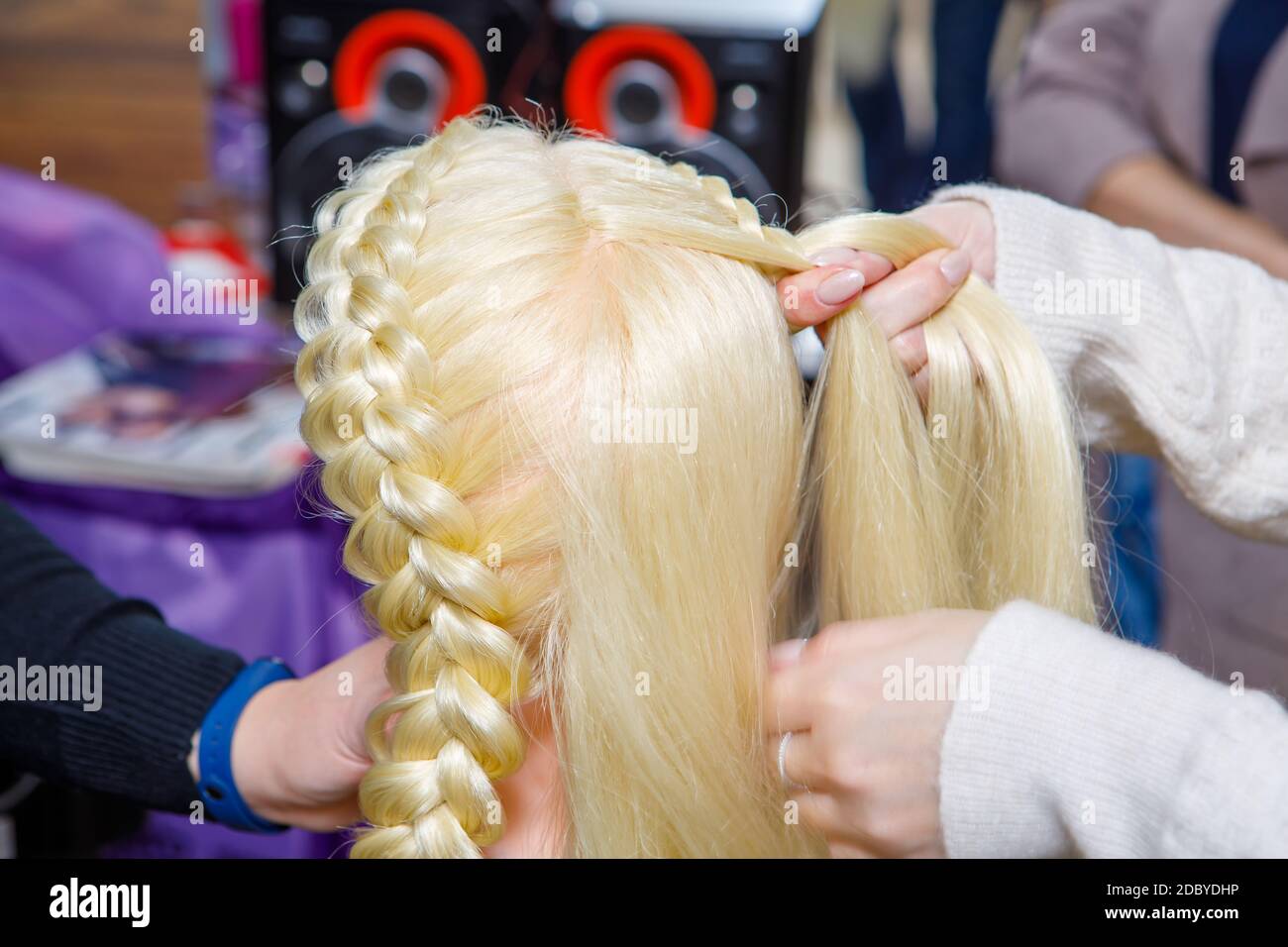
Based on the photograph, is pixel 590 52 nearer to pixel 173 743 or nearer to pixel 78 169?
pixel 173 743

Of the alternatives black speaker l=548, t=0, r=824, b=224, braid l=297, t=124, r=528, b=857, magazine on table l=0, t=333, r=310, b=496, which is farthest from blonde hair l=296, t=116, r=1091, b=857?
black speaker l=548, t=0, r=824, b=224

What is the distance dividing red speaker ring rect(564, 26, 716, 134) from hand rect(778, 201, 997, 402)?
73 cm

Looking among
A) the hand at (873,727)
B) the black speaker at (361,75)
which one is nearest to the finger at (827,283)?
the hand at (873,727)

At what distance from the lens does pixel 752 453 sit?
0.57 meters

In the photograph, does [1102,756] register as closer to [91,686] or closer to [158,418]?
[91,686]

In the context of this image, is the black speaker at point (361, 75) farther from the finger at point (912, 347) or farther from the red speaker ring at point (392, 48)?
Result: the finger at point (912, 347)

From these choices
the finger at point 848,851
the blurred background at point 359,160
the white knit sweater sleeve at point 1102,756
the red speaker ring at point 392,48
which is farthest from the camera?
the red speaker ring at point 392,48

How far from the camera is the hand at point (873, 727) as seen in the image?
493 mm

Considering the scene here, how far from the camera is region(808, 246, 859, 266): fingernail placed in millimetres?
592

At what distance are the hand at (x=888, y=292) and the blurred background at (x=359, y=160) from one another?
0.70 feet

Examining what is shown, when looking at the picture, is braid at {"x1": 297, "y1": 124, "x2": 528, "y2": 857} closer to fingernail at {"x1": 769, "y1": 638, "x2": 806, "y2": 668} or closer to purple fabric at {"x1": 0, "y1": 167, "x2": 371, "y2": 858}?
fingernail at {"x1": 769, "y1": 638, "x2": 806, "y2": 668}
